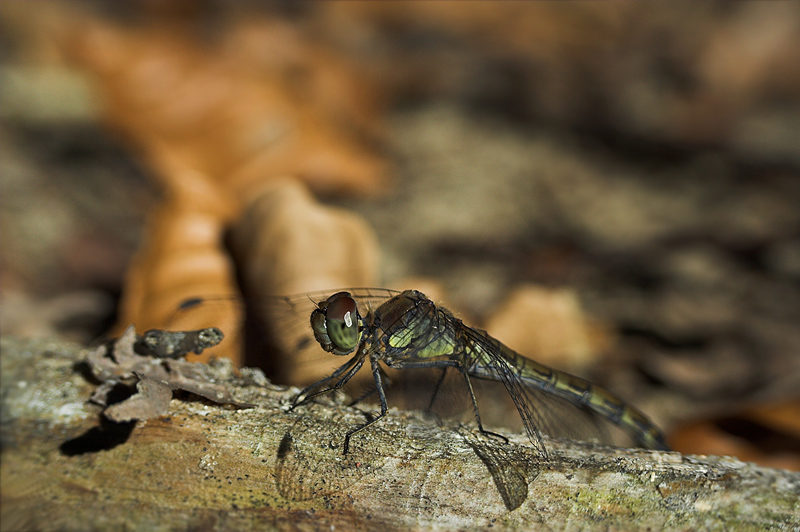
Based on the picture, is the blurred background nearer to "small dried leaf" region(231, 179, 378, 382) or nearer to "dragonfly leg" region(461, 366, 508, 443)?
"small dried leaf" region(231, 179, 378, 382)

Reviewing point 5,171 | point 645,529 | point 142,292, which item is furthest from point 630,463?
point 5,171

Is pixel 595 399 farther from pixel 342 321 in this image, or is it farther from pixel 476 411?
pixel 342 321

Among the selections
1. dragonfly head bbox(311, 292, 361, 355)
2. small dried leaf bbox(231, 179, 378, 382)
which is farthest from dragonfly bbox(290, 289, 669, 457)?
small dried leaf bbox(231, 179, 378, 382)

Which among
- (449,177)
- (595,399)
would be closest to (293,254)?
(595,399)

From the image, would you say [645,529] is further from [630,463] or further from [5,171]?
[5,171]

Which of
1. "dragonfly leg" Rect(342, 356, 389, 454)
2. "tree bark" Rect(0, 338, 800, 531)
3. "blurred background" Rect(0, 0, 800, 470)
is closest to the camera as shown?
"tree bark" Rect(0, 338, 800, 531)

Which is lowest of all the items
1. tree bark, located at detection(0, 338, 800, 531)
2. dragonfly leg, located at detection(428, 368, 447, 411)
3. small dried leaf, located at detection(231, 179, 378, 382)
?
tree bark, located at detection(0, 338, 800, 531)

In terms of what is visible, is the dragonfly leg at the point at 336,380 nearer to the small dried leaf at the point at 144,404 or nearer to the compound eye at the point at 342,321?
the compound eye at the point at 342,321
